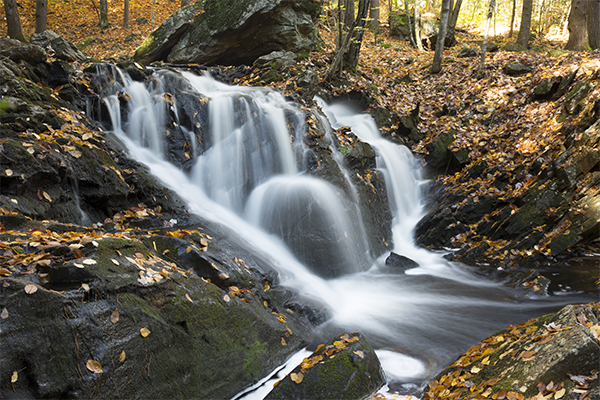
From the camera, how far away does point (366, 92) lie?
12484 mm

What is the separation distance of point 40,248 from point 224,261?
224 centimetres

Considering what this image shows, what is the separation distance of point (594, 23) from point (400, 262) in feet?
38.2

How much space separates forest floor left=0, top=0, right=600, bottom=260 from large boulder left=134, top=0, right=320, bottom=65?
4.18 feet

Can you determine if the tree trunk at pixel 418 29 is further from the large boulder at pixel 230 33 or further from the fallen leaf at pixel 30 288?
the fallen leaf at pixel 30 288

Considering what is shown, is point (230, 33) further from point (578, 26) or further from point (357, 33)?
point (578, 26)

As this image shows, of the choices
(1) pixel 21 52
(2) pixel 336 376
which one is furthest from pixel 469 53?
(2) pixel 336 376

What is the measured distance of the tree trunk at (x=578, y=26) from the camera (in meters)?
12.9

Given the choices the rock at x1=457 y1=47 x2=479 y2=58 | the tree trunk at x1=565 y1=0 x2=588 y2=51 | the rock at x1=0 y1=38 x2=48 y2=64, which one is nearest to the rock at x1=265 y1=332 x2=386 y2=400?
the rock at x1=0 y1=38 x2=48 y2=64

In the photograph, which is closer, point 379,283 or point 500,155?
point 379,283

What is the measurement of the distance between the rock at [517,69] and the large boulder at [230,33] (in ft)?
23.6

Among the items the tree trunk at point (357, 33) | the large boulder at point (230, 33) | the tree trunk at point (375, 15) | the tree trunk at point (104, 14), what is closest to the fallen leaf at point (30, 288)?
→ the tree trunk at point (357, 33)

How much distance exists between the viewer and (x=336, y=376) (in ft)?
11.5

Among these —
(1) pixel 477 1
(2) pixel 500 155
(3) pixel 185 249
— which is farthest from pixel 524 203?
(1) pixel 477 1

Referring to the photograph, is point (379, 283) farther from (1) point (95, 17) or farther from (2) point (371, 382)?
(1) point (95, 17)
